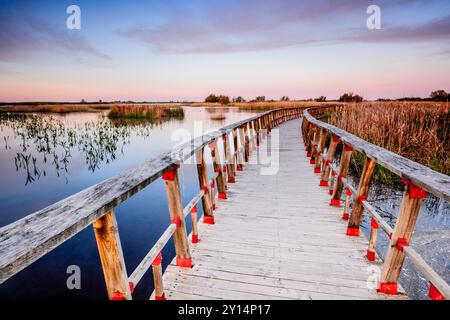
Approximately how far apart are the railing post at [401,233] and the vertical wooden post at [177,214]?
1910 millimetres

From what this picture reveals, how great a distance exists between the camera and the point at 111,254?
59.8 inches

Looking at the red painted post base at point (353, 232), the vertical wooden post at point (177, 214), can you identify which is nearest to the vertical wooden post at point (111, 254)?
the vertical wooden post at point (177, 214)

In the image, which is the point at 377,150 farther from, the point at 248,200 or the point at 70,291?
the point at 70,291

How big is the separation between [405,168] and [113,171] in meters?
10.4

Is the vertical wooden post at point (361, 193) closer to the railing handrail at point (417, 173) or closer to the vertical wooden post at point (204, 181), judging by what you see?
the railing handrail at point (417, 173)

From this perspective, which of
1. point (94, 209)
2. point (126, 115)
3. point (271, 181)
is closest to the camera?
point (94, 209)

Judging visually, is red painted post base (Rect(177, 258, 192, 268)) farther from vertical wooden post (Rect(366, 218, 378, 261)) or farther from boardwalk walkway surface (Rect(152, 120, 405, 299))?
vertical wooden post (Rect(366, 218, 378, 261))

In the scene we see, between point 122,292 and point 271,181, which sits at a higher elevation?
point 122,292

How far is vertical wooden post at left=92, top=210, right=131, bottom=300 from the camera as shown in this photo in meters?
1.47

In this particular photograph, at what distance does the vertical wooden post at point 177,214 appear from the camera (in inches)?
92.9

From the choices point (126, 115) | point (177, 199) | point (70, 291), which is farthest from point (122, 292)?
point (126, 115)

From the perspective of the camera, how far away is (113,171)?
1055 centimetres

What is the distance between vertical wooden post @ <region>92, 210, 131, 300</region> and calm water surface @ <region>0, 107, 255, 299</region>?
311 cm
